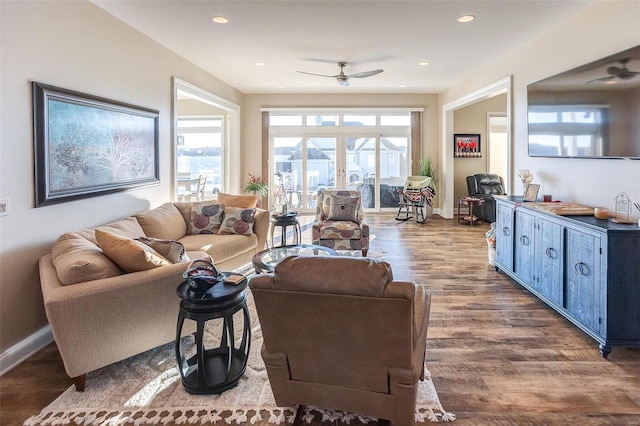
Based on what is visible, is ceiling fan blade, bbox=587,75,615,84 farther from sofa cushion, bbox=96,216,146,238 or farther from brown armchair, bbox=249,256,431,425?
sofa cushion, bbox=96,216,146,238

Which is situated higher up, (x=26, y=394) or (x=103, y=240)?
(x=103, y=240)

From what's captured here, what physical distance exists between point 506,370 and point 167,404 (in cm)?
207

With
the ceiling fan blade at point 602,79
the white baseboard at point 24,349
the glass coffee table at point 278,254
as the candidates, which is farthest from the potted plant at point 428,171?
the white baseboard at point 24,349

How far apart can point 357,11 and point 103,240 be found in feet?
10.1

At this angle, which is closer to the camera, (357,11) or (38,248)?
(38,248)

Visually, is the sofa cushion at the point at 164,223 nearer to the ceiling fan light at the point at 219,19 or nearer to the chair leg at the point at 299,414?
the ceiling fan light at the point at 219,19

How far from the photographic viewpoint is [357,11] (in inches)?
144

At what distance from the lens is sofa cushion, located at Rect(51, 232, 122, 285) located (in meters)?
2.12

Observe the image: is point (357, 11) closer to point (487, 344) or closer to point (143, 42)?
point (143, 42)

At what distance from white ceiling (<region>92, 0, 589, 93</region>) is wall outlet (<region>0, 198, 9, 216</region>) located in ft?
6.69

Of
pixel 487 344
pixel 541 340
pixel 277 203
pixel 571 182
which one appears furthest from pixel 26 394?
pixel 277 203

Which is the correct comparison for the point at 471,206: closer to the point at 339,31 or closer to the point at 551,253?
the point at 551,253

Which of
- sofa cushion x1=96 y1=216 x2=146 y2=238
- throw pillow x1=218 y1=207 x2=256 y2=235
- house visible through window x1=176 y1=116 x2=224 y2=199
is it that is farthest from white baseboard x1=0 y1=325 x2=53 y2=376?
house visible through window x1=176 y1=116 x2=224 y2=199

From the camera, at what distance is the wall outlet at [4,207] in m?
2.46
